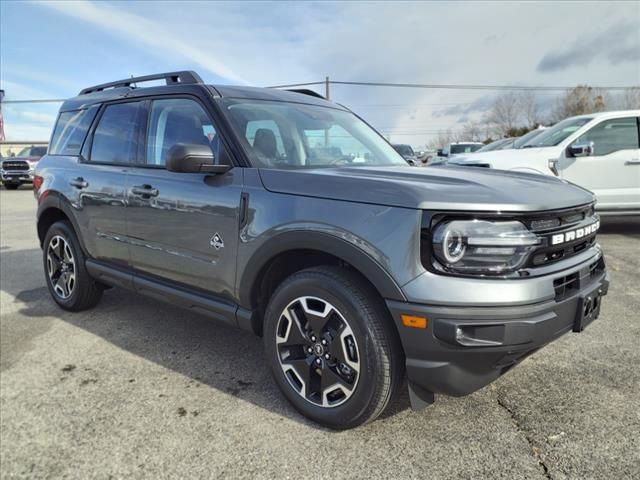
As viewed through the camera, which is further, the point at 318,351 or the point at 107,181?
the point at 107,181

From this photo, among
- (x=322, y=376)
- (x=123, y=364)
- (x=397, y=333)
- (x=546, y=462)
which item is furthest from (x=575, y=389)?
(x=123, y=364)

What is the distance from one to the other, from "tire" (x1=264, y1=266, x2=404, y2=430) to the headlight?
0.41 meters

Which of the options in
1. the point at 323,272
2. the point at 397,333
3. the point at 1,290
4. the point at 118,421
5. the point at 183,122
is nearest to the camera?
the point at 397,333

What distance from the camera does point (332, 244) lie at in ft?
7.41

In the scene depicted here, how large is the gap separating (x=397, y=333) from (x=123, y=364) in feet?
6.88

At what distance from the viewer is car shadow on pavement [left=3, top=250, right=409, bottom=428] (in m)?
2.89

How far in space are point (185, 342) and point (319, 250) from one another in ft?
5.99

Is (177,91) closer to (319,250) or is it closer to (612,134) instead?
(319,250)

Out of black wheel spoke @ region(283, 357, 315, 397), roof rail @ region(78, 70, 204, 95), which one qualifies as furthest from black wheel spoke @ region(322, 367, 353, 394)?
roof rail @ region(78, 70, 204, 95)

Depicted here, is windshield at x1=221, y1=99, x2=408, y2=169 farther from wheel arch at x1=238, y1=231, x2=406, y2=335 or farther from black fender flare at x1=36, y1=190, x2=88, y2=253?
black fender flare at x1=36, y1=190, x2=88, y2=253

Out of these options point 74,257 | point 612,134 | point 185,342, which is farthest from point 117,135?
point 612,134

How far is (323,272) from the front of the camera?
238 centimetres

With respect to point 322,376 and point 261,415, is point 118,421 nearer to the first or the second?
point 261,415

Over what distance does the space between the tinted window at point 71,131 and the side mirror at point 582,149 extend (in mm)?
6203
